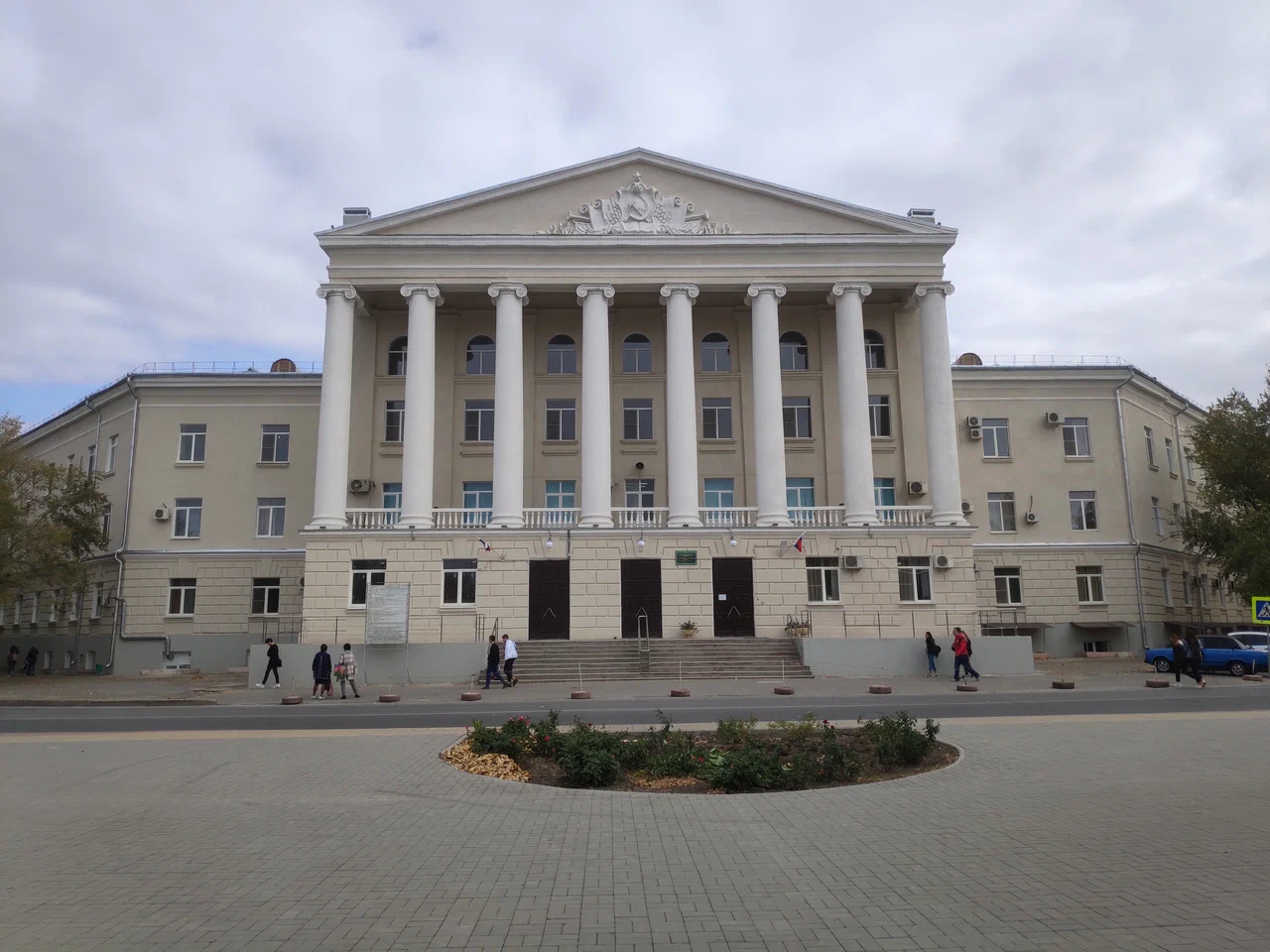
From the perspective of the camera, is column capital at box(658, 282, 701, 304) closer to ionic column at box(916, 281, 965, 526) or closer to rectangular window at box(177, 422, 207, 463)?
ionic column at box(916, 281, 965, 526)

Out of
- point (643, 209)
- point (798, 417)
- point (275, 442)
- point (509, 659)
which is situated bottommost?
point (509, 659)

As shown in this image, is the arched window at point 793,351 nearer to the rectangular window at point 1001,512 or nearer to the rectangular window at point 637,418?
the rectangular window at point 637,418

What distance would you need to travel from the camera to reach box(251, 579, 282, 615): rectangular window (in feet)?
136

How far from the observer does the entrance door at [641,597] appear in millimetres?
34438

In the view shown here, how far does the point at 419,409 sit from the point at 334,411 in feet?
11.0

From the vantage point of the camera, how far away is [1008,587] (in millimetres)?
42688

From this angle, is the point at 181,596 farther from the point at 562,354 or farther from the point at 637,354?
the point at 637,354

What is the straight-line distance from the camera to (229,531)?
138ft

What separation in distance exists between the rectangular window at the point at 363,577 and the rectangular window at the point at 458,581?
225cm

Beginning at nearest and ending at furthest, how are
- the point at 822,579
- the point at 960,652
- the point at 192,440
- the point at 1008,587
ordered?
1. the point at 960,652
2. the point at 822,579
3. the point at 1008,587
4. the point at 192,440

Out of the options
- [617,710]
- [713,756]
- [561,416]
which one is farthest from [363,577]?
[713,756]

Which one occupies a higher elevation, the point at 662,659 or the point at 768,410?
the point at 768,410

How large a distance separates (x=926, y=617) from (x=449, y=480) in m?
20.2

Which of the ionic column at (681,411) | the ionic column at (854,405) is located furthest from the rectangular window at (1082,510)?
the ionic column at (681,411)
